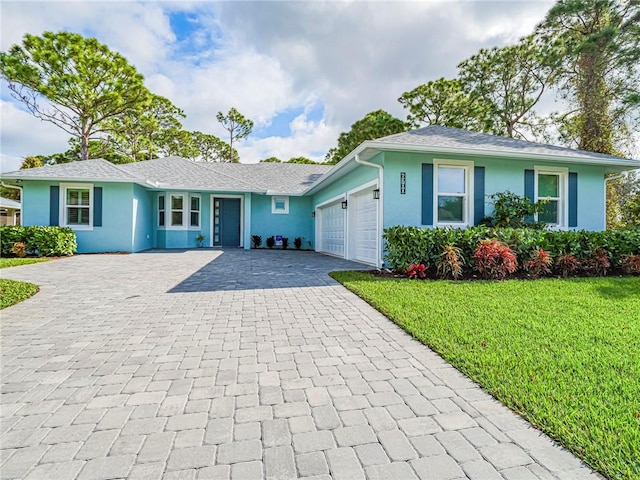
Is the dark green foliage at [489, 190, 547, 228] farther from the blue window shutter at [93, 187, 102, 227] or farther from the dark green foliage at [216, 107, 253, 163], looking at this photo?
the dark green foliage at [216, 107, 253, 163]

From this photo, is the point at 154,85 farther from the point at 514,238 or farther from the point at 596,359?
the point at 596,359

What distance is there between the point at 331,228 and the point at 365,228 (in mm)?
3882

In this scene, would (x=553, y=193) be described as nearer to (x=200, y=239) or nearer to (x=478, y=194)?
(x=478, y=194)

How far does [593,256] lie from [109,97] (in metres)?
23.1

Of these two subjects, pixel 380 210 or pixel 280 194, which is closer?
pixel 380 210

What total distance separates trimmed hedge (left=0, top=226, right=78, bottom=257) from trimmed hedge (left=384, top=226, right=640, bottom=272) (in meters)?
11.2

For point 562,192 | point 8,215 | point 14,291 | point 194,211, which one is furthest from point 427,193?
point 8,215

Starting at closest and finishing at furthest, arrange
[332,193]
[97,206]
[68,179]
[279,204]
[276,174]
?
1. [68,179]
2. [97,206]
3. [332,193]
4. [279,204]
5. [276,174]

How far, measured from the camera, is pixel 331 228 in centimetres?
1377

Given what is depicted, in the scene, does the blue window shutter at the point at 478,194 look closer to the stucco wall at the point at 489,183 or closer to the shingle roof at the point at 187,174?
the stucco wall at the point at 489,183

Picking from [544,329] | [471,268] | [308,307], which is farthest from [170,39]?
[544,329]

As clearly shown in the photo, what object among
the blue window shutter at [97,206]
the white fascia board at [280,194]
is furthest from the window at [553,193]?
the blue window shutter at [97,206]

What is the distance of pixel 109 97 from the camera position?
60.0 ft

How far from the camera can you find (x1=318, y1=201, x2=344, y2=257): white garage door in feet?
40.9
